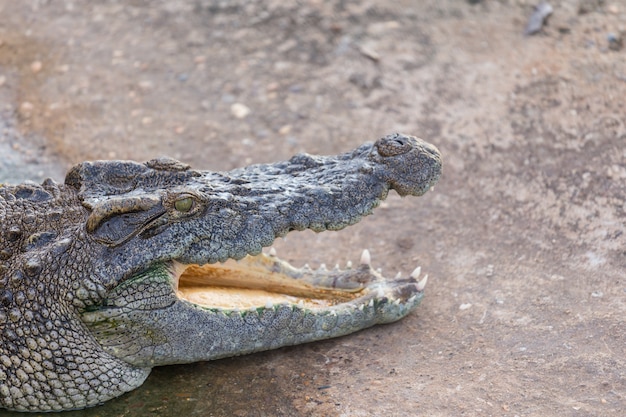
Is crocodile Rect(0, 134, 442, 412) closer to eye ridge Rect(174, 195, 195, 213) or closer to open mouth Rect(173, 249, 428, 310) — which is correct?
eye ridge Rect(174, 195, 195, 213)

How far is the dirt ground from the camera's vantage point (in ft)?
13.9

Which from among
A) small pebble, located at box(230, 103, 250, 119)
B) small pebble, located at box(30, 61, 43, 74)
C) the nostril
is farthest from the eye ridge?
small pebble, located at box(30, 61, 43, 74)

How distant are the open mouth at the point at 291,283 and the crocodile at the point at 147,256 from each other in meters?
0.16

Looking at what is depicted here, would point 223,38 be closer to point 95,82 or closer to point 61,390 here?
point 95,82

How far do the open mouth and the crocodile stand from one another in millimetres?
159

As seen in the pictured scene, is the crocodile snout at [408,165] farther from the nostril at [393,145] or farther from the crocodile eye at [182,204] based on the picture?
the crocodile eye at [182,204]

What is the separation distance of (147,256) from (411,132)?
11.1 ft

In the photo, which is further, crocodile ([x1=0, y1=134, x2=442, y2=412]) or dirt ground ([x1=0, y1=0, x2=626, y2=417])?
dirt ground ([x1=0, y1=0, x2=626, y2=417])

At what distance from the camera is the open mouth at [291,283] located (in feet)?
15.3

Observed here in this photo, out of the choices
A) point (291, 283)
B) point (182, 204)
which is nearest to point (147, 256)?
point (182, 204)

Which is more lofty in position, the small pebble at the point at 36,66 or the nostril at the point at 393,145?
the nostril at the point at 393,145

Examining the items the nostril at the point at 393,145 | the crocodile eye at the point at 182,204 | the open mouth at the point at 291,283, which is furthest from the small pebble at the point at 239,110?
the crocodile eye at the point at 182,204

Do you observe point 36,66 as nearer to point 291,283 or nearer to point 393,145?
point 291,283

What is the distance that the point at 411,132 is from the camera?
22.5ft
